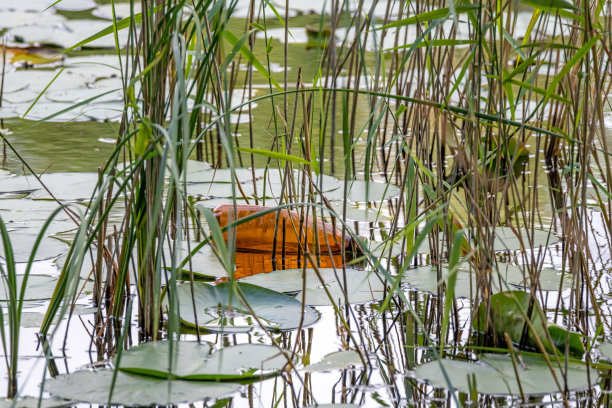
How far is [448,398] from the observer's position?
3.58ft

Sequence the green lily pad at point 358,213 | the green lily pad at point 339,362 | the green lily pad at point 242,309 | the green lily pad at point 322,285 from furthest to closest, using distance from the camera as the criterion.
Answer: the green lily pad at point 358,213 < the green lily pad at point 322,285 < the green lily pad at point 242,309 < the green lily pad at point 339,362

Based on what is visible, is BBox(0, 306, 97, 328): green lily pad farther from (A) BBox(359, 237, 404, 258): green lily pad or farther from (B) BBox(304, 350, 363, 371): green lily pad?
(A) BBox(359, 237, 404, 258): green lily pad

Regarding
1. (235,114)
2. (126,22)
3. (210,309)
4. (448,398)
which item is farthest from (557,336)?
(235,114)

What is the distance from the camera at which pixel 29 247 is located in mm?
1681

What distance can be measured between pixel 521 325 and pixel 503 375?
0.48 feet

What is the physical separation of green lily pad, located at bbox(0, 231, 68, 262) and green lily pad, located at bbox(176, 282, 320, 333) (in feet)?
1.31

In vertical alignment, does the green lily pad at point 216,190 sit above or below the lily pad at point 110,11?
below

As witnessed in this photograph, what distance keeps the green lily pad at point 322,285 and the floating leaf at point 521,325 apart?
23 cm

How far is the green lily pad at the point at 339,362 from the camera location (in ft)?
3.81

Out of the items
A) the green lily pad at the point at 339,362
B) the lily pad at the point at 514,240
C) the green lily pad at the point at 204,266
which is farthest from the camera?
the lily pad at the point at 514,240

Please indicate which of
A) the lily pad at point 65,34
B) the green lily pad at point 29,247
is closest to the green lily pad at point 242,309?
the green lily pad at point 29,247

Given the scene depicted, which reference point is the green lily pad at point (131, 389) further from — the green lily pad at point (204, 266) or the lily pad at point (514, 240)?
the lily pad at point (514, 240)

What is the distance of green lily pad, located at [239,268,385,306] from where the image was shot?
1444 mm

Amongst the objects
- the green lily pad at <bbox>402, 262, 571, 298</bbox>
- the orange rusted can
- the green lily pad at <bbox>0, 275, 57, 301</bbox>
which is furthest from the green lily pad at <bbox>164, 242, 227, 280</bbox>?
the green lily pad at <bbox>402, 262, 571, 298</bbox>
